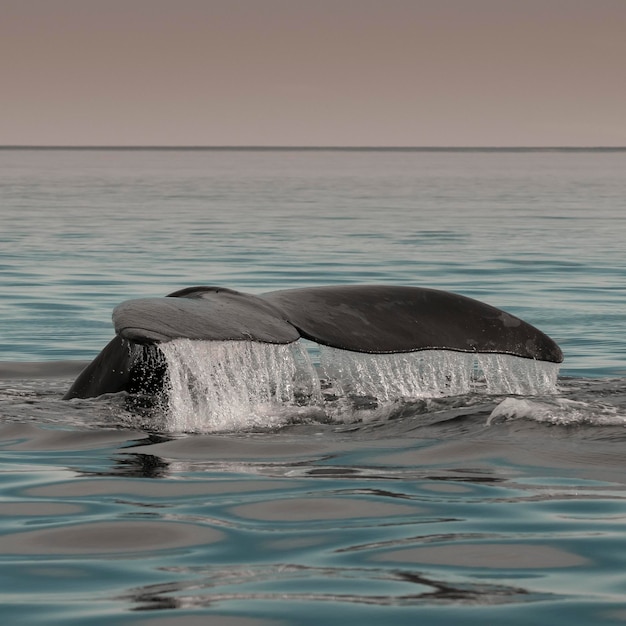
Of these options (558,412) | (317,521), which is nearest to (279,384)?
(558,412)

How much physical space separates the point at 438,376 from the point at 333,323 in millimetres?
2469

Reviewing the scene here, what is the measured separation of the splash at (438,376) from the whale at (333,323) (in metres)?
0.09

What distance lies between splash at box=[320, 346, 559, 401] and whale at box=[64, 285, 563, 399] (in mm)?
92

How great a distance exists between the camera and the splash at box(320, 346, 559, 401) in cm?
715

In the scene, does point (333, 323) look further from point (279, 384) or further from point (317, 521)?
point (317, 521)

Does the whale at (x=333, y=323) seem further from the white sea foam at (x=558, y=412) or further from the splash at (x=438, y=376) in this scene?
the white sea foam at (x=558, y=412)

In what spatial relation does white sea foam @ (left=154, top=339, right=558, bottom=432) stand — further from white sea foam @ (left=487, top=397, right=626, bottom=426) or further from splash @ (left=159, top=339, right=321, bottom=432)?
white sea foam @ (left=487, top=397, right=626, bottom=426)

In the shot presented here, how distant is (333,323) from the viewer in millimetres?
6746

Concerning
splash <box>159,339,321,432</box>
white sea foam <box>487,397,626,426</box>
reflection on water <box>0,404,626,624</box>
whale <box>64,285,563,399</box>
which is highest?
whale <box>64,285,563,399</box>

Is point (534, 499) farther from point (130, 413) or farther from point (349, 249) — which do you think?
point (349, 249)

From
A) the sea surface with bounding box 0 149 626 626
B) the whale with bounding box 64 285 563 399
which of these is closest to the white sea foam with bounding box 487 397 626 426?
the sea surface with bounding box 0 149 626 626

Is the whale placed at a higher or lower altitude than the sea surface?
higher

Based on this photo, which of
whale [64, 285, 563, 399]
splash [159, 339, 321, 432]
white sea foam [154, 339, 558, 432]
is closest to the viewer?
whale [64, 285, 563, 399]

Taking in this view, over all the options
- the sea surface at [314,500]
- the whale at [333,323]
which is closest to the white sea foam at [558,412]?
the sea surface at [314,500]
